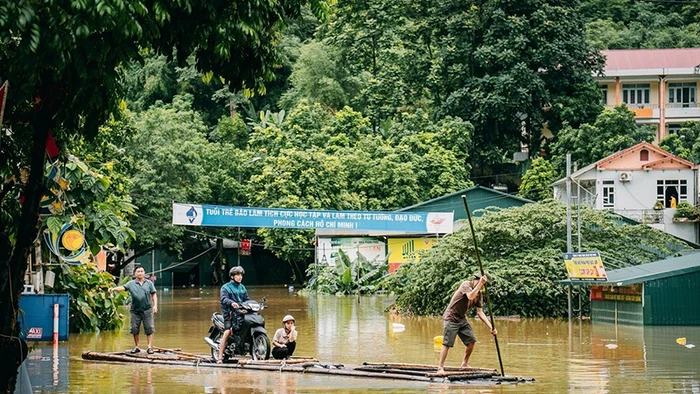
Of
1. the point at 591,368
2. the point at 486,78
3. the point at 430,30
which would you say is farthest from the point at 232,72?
the point at 430,30

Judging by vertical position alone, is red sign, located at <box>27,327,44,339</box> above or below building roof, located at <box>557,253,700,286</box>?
below

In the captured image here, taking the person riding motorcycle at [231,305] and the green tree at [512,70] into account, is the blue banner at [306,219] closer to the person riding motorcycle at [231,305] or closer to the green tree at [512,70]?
the green tree at [512,70]

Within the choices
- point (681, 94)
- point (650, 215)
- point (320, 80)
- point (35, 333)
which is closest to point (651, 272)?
point (35, 333)

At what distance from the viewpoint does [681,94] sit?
6925cm

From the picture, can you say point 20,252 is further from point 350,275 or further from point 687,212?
point 687,212

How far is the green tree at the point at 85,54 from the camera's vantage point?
9062 mm

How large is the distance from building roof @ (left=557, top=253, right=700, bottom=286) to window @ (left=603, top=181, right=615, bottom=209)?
22816 mm

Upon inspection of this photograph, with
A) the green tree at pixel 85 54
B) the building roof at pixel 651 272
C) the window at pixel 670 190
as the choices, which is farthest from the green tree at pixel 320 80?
the green tree at pixel 85 54

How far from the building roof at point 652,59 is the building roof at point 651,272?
39.8m

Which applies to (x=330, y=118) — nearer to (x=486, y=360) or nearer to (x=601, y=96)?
(x=601, y=96)

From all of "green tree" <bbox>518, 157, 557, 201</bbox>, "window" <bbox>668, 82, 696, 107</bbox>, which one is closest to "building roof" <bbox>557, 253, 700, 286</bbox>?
"green tree" <bbox>518, 157, 557, 201</bbox>

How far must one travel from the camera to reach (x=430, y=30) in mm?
66250

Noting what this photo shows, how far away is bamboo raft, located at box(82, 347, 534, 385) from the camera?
15267mm

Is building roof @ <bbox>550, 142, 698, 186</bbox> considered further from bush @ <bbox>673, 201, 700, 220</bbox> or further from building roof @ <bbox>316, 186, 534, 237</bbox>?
building roof @ <bbox>316, 186, 534, 237</bbox>
